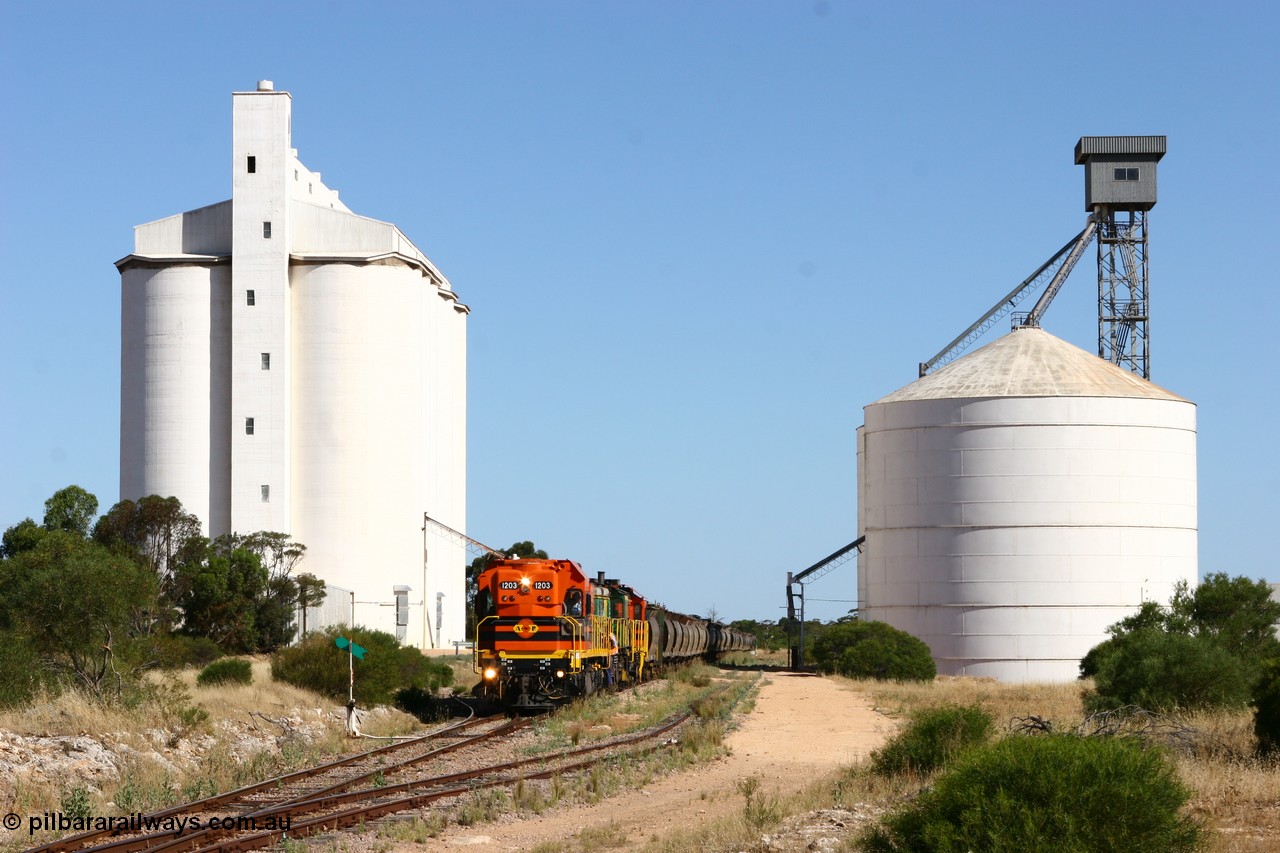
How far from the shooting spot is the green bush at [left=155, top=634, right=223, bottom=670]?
3462 centimetres

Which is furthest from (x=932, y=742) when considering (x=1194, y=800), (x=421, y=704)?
(x=421, y=704)

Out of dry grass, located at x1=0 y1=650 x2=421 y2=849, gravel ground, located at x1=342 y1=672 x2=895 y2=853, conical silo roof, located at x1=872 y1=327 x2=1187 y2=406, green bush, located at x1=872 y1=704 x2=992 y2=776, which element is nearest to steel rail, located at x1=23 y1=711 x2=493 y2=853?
dry grass, located at x1=0 y1=650 x2=421 y2=849

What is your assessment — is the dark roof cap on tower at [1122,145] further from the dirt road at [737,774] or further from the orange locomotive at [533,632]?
→ the orange locomotive at [533,632]

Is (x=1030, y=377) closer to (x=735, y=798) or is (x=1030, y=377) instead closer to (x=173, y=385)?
(x=173, y=385)

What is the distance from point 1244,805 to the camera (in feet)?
54.5

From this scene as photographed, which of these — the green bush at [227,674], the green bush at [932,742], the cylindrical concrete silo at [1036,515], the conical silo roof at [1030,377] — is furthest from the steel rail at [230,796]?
the conical silo roof at [1030,377]

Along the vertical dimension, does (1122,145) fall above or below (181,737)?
above

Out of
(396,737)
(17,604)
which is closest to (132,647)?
(17,604)

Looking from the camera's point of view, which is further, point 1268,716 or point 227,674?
point 227,674

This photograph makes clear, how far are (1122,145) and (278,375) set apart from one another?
57.5m

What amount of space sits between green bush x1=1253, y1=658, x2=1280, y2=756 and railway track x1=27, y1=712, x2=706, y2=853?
10188 mm

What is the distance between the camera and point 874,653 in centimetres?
6100

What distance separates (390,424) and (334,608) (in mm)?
11041

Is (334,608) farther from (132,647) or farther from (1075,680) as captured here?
(132,647)
